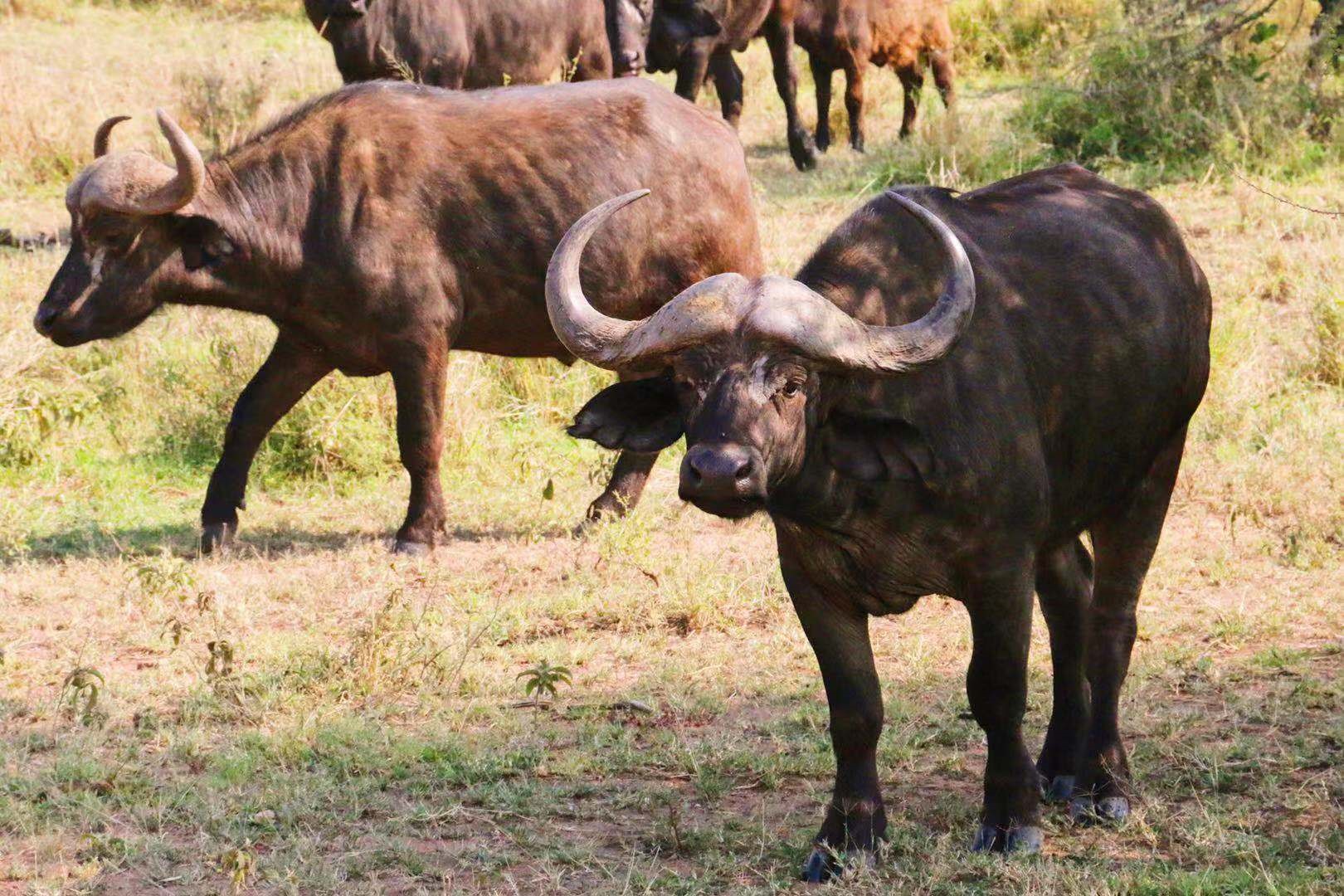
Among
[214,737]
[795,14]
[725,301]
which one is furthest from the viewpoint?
[795,14]

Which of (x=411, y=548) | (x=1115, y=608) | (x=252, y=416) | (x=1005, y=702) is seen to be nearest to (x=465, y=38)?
(x=252, y=416)

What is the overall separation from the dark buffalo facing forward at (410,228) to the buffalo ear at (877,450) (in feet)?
11.2

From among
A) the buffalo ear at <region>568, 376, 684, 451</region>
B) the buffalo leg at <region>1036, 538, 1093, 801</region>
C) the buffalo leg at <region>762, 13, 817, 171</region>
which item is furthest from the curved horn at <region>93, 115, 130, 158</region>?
the buffalo leg at <region>762, 13, 817, 171</region>

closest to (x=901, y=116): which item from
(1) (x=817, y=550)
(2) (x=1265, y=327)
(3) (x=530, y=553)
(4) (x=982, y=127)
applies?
(4) (x=982, y=127)

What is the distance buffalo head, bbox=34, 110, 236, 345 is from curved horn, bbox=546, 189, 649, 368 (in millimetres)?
3411

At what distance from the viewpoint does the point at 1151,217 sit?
17.1 ft

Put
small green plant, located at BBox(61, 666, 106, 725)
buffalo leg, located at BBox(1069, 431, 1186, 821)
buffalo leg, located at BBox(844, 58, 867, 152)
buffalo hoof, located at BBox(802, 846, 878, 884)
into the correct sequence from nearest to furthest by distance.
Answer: buffalo hoof, located at BBox(802, 846, 878, 884) < buffalo leg, located at BBox(1069, 431, 1186, 821) < small green plant, located at BBox(61, 666, 106, 725) < buffalo leg, located at BBox(844, 58, 867, 152)

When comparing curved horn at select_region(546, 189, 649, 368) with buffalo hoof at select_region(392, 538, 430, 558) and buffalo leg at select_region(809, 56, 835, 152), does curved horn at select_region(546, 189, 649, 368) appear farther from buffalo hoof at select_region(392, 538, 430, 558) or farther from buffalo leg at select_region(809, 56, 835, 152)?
buffalo leg at select_region(809, 56, 835, 152)

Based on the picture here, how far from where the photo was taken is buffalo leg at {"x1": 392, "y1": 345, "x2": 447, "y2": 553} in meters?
7.45

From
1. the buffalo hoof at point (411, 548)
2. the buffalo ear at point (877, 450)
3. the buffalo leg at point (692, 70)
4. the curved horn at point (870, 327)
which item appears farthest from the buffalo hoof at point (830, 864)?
the buffalo leg at point (692, 70)

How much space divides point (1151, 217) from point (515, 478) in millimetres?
4045

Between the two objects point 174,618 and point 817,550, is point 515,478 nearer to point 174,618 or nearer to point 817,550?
point 174,618

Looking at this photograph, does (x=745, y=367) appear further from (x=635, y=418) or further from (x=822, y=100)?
(x=822, y=100)

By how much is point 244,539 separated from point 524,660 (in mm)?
2115
